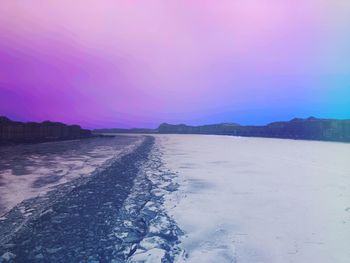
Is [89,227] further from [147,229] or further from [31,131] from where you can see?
[31,131]

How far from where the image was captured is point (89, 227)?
6242 millimetres

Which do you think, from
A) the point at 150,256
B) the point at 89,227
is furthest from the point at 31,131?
the point at 150,256

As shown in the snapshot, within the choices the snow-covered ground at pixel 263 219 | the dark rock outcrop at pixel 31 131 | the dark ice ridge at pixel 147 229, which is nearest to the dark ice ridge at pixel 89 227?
the dark ice ridge at pixel 147 229

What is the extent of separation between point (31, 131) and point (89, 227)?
6003cm

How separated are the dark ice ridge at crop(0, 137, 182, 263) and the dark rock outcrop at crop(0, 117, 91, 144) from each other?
110 ft

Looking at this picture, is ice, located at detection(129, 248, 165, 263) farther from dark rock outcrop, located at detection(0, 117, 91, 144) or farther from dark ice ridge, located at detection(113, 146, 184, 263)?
dark rock outcrop, located at detection(0, 117, 91, 144)

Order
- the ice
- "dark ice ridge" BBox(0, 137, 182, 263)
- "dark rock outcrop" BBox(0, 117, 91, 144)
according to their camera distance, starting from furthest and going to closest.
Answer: "dark rock outcrop" BBox(0, 117, 91, 144) → "dark ice ridge" BBox(0, 137, 182, 263) → the ice

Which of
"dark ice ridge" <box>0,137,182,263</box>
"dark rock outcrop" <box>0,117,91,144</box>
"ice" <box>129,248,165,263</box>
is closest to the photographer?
"ice" <box>129,248,165,263</box>

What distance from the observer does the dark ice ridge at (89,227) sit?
4973 millimetres

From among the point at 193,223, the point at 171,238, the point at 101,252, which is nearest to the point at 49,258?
Answer: the point at 101,252

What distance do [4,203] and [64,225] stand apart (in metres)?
2.55

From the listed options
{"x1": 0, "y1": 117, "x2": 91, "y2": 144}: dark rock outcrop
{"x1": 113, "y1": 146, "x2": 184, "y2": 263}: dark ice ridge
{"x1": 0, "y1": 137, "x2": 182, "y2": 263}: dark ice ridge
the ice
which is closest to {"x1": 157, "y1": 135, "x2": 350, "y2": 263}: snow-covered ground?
{"x1": 113, "y1": 146, "x2": 184, "y2": 263}: dark ice ridge

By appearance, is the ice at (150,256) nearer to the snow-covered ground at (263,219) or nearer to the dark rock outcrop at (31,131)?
the snow-covered ground at (263,219)

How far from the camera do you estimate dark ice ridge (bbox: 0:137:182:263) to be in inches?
196
